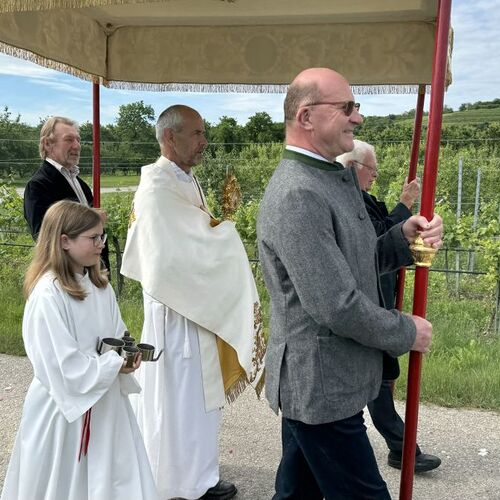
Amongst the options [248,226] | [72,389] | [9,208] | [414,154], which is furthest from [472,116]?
[72,389]

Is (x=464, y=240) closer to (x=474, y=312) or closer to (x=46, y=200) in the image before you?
(x=474, y=312)

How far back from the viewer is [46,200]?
3783mm

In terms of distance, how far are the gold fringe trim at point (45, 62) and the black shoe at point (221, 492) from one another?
238 cm

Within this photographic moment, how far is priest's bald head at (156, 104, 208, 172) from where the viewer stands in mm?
3166

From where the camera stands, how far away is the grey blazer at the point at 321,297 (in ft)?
5.93

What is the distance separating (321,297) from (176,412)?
5.13 ft

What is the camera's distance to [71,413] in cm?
233

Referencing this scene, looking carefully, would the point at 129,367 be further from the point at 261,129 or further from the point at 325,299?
the point at 261,129

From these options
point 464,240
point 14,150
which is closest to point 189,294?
point 464,240

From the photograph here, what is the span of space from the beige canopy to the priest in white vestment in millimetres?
920

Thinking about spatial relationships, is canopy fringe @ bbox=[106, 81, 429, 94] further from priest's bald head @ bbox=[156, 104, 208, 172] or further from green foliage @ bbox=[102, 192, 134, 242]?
green foliage @ bbox=[102, 192, 134, 242]

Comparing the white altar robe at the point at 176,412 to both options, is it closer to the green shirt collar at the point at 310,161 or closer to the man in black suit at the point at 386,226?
the man in black suit at the point at 386,226

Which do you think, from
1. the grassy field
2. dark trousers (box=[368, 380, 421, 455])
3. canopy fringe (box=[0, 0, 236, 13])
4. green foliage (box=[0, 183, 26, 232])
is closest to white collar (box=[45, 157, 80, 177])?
canopy fringe (box=[0, 0, 236, 13])

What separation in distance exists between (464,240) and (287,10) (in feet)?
15.8
